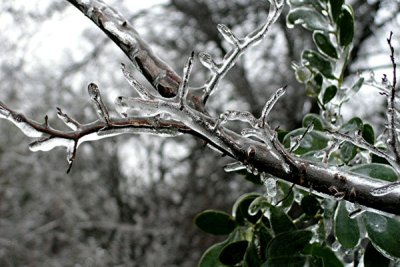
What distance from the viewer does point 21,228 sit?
4.72 m

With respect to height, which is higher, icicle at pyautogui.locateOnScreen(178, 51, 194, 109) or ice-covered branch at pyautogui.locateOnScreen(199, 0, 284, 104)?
icicle at pyautogui.locateOnScreen(178, 51, 194, 109)

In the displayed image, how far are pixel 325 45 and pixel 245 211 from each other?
253mm

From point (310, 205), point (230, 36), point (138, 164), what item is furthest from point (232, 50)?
point (138, 164)

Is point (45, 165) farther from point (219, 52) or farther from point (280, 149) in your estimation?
point (280, 149)

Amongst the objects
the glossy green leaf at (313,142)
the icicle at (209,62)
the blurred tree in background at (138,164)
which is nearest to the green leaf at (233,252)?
the glossy green leaf at (313,142)

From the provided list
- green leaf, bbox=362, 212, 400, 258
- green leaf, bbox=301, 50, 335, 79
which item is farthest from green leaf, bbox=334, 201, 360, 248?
green leaf, bbox=301, 50, 335, 79

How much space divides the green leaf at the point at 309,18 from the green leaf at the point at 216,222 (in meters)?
0.29

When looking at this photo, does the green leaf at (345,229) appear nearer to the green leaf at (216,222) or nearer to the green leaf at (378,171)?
the green leaf at (378,171)

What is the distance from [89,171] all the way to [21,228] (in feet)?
2.84

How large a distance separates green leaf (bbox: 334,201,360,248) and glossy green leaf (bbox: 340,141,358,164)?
0.34 ft

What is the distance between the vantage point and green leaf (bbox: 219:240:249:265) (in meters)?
0.68

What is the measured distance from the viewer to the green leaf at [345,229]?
22.7 inches

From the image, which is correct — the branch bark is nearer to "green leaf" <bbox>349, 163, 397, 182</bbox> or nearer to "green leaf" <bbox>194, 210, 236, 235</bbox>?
"green leaf" <bbox>349, 163, 397, 182</bbox>

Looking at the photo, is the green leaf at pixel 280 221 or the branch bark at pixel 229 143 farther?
the green leaf at pixel 280 221
